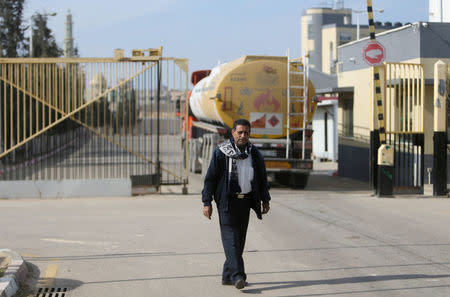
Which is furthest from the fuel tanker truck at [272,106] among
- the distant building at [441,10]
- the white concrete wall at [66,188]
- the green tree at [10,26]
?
the green tree at [10,26]

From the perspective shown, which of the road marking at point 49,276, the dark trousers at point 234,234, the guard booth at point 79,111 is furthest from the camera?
the guard booth at point 79,111

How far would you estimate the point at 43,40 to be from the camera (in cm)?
4225

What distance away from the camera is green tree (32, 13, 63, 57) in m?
40.9

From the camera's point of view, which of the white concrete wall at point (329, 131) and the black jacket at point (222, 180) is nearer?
the black jacket at point (222, 180)

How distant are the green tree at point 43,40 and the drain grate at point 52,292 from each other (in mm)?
34497

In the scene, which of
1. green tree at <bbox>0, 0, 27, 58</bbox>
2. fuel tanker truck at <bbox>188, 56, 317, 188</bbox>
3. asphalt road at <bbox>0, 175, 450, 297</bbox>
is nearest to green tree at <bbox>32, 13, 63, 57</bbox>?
green tree at <bbox>0, 0, 27, 58</bbox>

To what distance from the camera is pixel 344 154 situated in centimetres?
2416

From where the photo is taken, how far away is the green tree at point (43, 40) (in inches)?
1610

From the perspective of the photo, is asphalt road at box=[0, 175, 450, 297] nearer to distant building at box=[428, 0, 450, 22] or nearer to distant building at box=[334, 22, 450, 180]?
distant building at box=[334, 22, 450, 180]

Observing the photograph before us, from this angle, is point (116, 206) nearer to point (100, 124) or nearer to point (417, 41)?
point (100, 124)

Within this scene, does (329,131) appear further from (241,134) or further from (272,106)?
(241,134)

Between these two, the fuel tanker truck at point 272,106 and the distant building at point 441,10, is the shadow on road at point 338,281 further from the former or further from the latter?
the distant building at point 441,10

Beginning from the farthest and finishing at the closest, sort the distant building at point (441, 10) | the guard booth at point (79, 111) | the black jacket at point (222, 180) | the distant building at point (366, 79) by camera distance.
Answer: the distant building at point (441, 10)
the distant building at point (366, 79)
the guard booth at point (79, 111)
the black jacket at point (222, 180)

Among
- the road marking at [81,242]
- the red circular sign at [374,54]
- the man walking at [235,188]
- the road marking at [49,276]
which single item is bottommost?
the road marking at [49,276]
